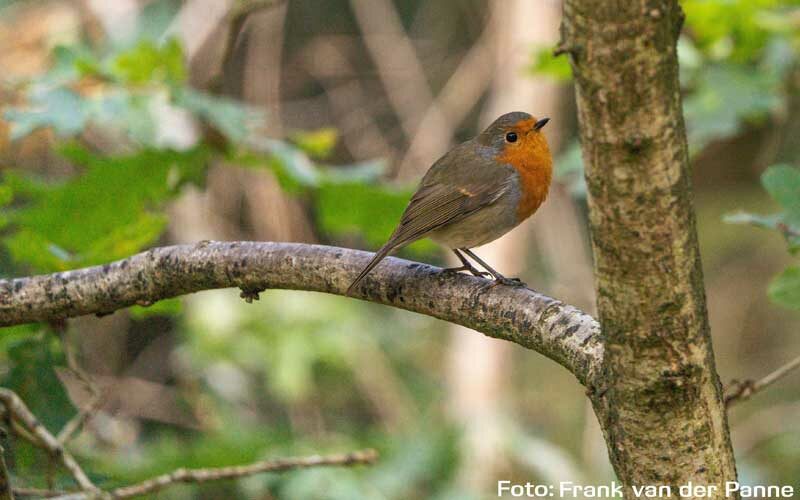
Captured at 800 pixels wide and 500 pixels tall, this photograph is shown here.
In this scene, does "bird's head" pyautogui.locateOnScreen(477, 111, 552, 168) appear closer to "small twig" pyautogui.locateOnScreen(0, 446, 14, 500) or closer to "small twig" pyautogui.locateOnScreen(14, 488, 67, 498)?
"small twig" pyautogui.locateOnScreen(14, 488, 67, 498)

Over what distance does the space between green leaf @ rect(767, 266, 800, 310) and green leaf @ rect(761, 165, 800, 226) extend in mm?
149

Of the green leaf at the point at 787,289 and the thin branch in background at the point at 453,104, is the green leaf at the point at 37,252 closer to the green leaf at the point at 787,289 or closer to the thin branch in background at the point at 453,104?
the green leaf at the point at 787,289

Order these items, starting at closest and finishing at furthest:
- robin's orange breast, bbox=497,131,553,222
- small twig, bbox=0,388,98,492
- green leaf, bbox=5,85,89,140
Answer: small twig, bbox=0,388,98,492 < green leaf, bbox=5,85,89,140 < robin's orange breast, bbox=497,131,553,222

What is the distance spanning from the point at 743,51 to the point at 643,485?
8.63ft

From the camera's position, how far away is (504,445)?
481cm

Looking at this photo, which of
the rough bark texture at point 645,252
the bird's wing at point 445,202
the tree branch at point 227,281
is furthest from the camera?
the bird's wing at point 445,202

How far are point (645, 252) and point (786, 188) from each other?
1123 millimetres

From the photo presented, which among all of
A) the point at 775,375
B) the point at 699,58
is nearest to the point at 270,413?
the point at 699,58

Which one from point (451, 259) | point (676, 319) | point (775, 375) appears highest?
point (451, 259)

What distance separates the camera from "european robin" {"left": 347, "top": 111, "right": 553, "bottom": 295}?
3.15m

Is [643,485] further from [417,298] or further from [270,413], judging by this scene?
[270,413]

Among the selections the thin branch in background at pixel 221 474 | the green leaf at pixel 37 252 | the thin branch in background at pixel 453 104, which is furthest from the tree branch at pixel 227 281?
the thin branch in background at pixel 453 104

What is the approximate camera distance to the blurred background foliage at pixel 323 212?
3.14 metres

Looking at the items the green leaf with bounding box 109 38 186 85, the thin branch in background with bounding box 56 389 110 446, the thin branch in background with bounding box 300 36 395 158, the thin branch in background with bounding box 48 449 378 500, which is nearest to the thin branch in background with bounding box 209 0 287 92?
the green leaf with bounding box 109 38 186 85
